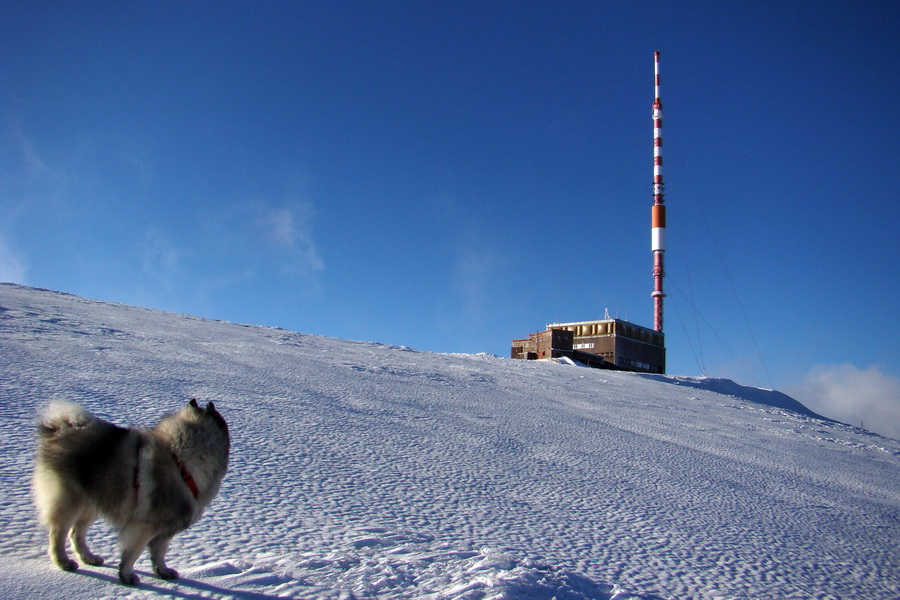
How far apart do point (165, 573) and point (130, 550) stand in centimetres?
14

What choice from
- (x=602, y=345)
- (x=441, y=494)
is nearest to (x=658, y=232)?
(x=602, y=345)

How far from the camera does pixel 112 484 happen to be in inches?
73.1

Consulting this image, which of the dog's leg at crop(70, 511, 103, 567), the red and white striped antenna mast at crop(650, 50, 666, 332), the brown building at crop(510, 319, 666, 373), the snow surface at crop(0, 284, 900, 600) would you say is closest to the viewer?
the dog's leg at crop(70, 511, 103, 567)

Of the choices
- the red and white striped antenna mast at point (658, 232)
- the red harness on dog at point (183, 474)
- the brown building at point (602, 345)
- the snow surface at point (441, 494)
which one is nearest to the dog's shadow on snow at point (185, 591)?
the snow surface at point (441, 494)

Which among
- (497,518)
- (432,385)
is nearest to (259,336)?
(432,385)

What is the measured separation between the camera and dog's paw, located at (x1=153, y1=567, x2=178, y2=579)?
1.86m

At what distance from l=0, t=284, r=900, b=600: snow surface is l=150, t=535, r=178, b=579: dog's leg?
0.04 m

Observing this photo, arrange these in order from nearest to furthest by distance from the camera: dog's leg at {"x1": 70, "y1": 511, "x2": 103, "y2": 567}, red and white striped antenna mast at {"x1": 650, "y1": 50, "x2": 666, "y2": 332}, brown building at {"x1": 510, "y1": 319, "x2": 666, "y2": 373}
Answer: dog's leg at {"x1": 70, "y1": 511, "x2": 103, "y2": 567}
brown building at {"x1": 510, "y1": 319, "x2": 666, "y2": 373}
red and white striped antenna mast at {"x1": 650, "y1": 50, "x2": 666, "y2": 332}

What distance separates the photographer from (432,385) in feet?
25.2

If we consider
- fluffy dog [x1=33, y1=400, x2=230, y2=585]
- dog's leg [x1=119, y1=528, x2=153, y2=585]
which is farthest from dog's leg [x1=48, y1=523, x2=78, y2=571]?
dog's leg [x1=119, y1=528, x2=153, y2=585]

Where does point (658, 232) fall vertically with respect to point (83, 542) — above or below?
above

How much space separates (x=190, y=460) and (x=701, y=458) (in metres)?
4.91

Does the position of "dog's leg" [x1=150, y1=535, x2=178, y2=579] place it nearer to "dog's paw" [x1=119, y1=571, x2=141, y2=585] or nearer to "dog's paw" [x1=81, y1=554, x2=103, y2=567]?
"dog's paw" [x1=119, y1=571, x2=141, y2=585]

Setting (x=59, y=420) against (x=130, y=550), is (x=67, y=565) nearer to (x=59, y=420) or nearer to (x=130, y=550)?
(x=130, y=550)
